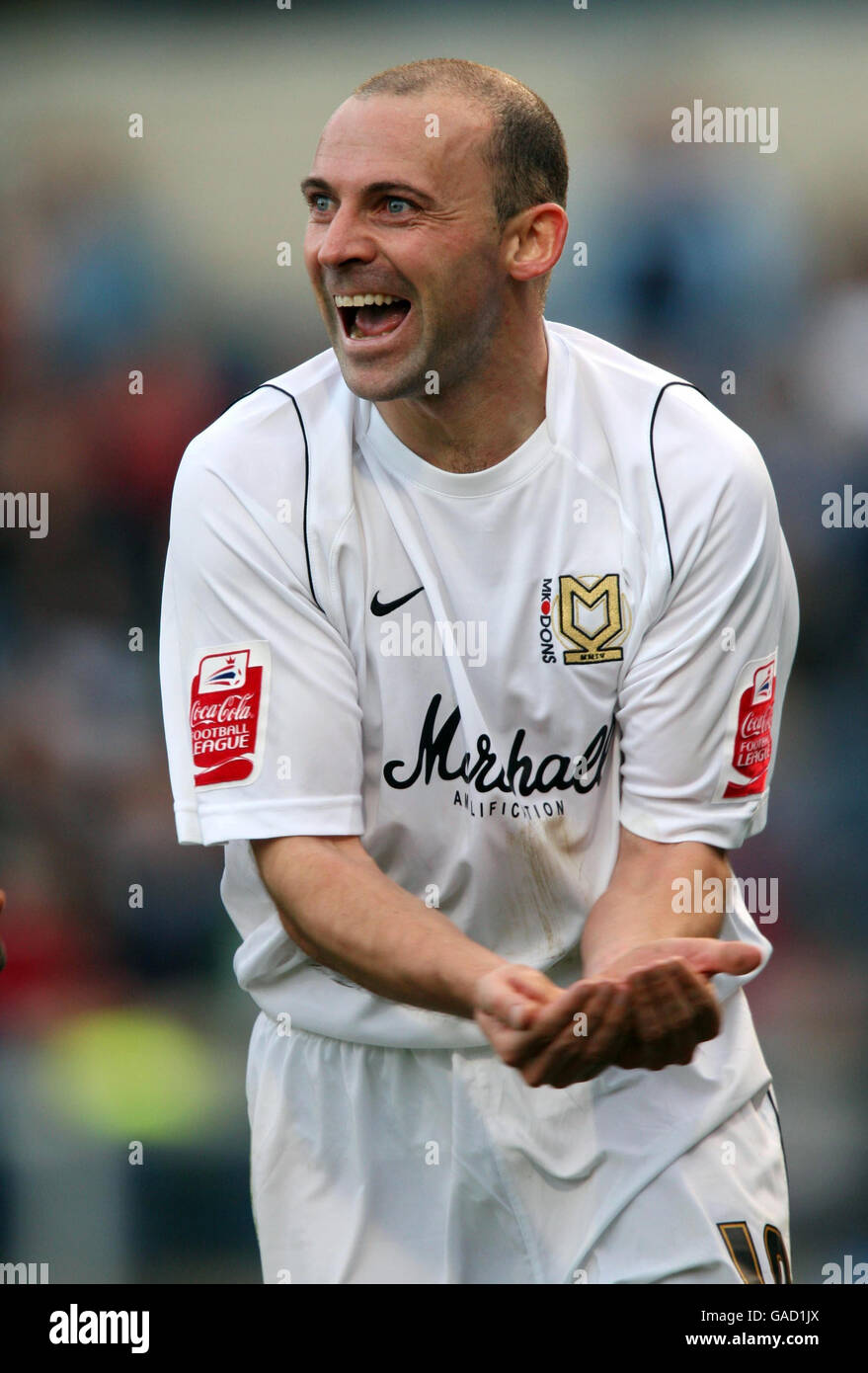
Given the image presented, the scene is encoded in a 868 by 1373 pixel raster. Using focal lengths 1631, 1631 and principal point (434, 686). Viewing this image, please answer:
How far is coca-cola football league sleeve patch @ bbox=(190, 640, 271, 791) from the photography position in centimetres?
171

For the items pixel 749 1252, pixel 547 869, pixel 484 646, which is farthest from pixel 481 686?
pixel 749 1252

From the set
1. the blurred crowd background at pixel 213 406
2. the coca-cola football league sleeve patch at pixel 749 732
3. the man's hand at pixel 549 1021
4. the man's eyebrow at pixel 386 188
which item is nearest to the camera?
the man's hand at pixel 549 1021

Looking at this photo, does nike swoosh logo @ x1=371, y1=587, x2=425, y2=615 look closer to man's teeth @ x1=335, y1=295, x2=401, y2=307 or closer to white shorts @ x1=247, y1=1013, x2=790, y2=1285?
man's teeth @ x1=335, y1=295, x2=401, y2=307

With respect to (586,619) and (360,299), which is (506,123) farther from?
(586,619)

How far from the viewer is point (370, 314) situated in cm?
173

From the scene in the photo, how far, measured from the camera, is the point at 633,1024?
153 centimetres

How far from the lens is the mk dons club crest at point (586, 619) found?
173 centimetres

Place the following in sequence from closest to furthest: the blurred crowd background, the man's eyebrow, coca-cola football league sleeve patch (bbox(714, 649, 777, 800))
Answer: the man's eyebrow < coca-cola football league sleeve patch (bbox(714, 649, 777, 800)) < the blurred crowd background

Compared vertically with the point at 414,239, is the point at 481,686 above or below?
below

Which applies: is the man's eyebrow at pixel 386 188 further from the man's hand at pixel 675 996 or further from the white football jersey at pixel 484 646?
the man's hand at pixel 675 996

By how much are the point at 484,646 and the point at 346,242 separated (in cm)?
44

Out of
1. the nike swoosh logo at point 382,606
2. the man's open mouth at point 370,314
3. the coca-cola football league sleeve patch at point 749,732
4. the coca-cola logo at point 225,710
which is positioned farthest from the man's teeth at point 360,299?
the coca-cola football league sleeve patch at point 749,732

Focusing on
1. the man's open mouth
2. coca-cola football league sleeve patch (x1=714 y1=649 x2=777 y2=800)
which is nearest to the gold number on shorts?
coca-cola football league sleeve patch (x1=714 y1=649 x2=777 y2=800)

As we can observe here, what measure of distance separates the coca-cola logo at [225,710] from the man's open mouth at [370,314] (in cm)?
39
